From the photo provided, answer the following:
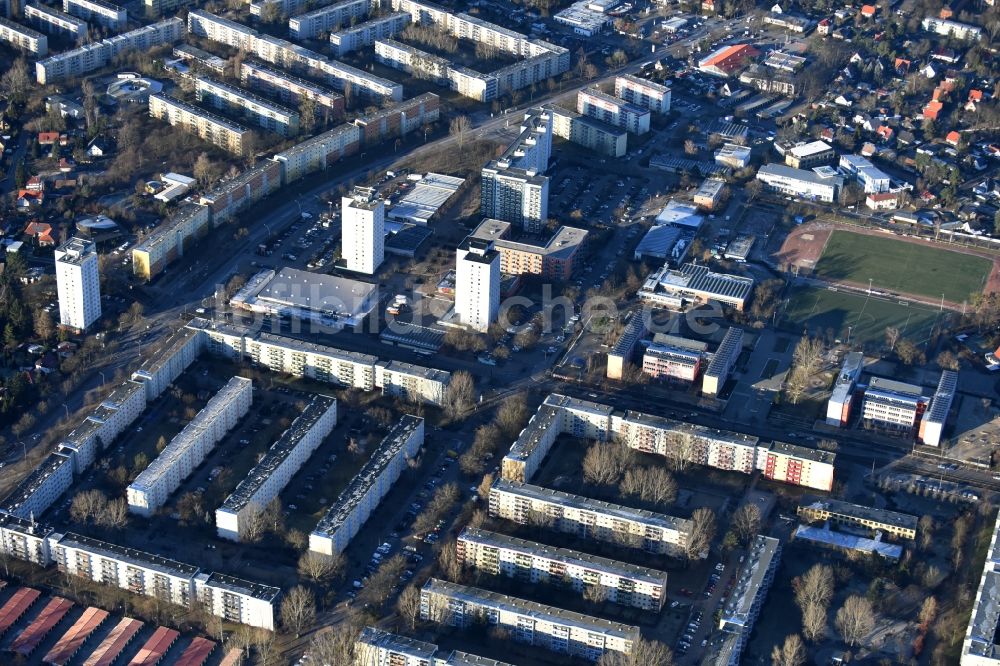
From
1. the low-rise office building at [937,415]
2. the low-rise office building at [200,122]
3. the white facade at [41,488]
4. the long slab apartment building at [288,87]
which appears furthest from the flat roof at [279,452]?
the long slab apartment building at [288,87]

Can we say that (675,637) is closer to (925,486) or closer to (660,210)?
(925,486)

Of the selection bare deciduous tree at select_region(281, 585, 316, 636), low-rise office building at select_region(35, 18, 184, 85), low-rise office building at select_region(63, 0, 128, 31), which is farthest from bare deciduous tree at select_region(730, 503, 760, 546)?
low-rise office building at select_region(63, 0, 128, 31)

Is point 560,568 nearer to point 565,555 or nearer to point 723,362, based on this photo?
point 565,555

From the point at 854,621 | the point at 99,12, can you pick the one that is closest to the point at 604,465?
the point at 854,621

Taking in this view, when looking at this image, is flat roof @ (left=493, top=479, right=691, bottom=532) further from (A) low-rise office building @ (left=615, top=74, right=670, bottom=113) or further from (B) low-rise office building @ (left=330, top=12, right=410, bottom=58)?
(B) low-rise office building @ (left=330, top=12, right=410, bottom=58)

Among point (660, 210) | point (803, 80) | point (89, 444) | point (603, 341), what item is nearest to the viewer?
point (89, 444)

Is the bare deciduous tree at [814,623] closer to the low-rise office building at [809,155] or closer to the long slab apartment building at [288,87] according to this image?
the low-rise office building at [809,155]

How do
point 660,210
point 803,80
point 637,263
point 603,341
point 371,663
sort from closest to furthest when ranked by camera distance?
point 371,663 < point 603,341 < point 637,263 < point 660,210 < point 803,80

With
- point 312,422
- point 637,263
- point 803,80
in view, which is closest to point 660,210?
point 637,263
